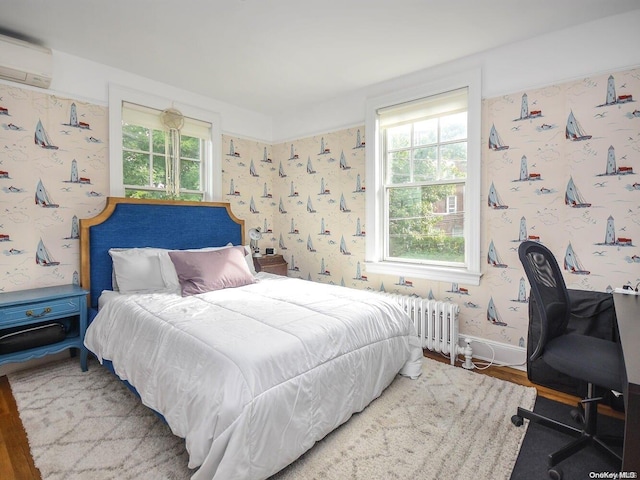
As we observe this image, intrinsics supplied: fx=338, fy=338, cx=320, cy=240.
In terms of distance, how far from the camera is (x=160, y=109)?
3508 millimetres

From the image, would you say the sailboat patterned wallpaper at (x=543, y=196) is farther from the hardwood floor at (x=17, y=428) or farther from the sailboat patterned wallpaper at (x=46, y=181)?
the sailboat patterned wallpaper at (x=46, y=181)

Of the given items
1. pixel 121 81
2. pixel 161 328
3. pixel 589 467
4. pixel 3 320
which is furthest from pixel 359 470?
pixel 121 81

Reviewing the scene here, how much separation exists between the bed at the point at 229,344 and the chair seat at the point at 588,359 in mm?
943

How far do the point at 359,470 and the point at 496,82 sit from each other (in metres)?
3.00

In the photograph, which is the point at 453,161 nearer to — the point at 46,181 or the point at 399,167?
the point at 399,167

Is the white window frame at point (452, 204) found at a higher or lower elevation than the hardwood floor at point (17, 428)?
higher

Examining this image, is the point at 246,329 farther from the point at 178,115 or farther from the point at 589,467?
the point at 178,115

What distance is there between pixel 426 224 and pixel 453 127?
94 cm

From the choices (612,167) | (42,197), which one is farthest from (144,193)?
(612,167)

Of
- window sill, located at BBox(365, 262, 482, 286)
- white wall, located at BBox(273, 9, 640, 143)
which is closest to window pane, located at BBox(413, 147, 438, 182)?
white wall, located at BBox(273, 9, 640, 143)

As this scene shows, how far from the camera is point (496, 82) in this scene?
2.83m

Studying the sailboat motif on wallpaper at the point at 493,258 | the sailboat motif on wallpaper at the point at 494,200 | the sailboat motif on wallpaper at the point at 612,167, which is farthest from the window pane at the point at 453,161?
the sailboat motif on wallpaper at the point at 612,167

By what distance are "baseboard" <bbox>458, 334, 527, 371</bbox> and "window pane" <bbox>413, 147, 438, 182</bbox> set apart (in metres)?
1.54

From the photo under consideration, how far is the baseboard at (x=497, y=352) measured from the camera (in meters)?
2.78
